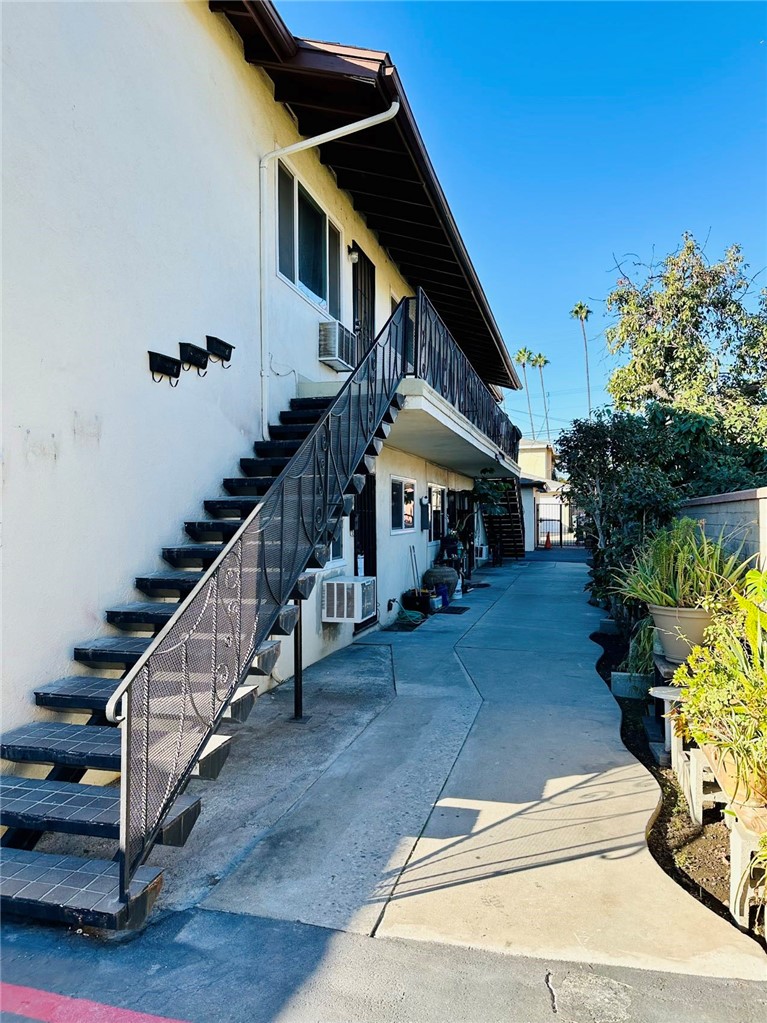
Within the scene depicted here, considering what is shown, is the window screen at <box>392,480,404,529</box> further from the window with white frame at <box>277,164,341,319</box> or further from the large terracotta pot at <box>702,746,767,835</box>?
the large terracotta pot at <box>702,746,767,835</box>

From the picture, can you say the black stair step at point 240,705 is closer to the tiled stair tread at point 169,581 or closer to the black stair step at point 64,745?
the black stair step at point 64,745

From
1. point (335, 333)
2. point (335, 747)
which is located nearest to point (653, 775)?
point (335, 747)

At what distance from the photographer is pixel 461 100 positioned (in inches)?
419

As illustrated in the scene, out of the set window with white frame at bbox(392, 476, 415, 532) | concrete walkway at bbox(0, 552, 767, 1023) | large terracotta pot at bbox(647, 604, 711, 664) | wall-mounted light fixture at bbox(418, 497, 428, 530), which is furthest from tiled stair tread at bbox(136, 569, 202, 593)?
wall-mounted light fixture at bbox(418, 497, 428, 530)

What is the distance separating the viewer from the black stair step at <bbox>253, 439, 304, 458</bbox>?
6547mm

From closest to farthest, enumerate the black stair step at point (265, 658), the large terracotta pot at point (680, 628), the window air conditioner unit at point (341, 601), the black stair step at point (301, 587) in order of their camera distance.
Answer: the black stair step at point (265, 658), the black stair step at point (301, 587), the large terracotta pot at point (680, 628), the window air conditioner unit at point (341, 601)

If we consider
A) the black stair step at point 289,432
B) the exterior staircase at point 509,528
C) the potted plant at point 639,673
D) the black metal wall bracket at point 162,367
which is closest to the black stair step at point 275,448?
the black stair step at point 289,432

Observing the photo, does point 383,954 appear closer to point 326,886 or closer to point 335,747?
point 326,886

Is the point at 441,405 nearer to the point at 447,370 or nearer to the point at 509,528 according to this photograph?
the point at 447,370

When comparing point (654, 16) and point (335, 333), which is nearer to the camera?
point (654, 16)

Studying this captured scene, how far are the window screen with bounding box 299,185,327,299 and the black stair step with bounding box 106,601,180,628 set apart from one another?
503cm

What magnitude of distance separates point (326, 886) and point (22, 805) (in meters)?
1.58

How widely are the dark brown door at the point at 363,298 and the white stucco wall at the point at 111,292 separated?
3.41m

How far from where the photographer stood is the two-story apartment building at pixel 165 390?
3.26 meters
